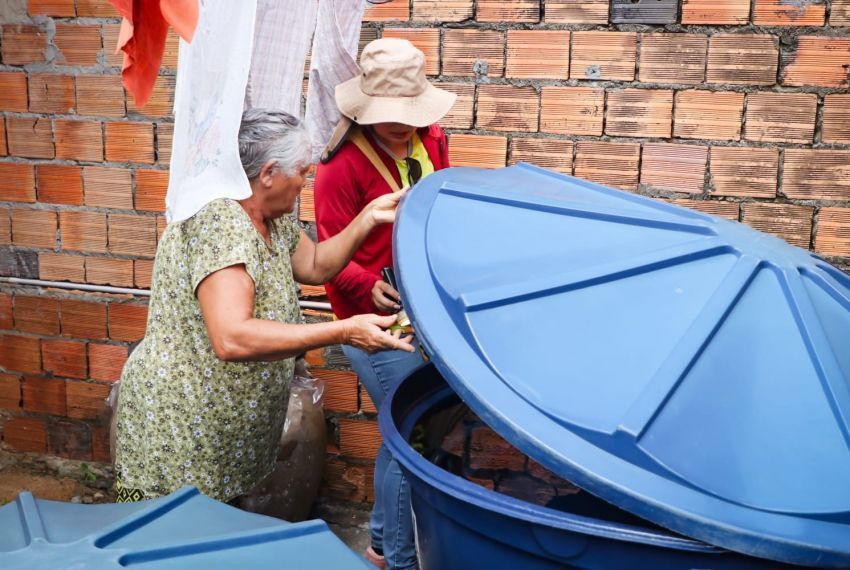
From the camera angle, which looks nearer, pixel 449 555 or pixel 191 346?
pixel 449 555

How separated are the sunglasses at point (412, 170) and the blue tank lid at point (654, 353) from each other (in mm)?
749

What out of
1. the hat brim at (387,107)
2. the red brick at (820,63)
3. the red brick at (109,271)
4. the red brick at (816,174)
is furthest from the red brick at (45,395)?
the red brick at (820,63)

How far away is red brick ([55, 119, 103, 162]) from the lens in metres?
3.66

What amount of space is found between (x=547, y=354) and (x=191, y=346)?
995 millimetres

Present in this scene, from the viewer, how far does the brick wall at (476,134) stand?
2.96m

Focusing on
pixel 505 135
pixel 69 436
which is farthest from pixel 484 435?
pixel 69 436

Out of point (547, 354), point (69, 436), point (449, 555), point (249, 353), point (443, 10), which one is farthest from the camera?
point (69, 436)

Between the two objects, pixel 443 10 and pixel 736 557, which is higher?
pixel 443 10

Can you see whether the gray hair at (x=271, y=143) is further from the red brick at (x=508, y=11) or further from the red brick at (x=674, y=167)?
the red brick at (x=674, y=167)

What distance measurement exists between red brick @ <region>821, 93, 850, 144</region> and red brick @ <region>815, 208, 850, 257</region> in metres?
0.24

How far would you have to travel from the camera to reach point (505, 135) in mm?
3242

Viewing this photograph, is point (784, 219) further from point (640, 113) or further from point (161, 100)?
point (161, 100)

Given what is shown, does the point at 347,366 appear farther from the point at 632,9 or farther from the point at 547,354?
the point at 547,354

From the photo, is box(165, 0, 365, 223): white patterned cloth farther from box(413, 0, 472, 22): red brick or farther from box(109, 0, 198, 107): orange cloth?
box(413, 0, 472, 22): red brick
